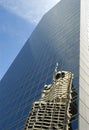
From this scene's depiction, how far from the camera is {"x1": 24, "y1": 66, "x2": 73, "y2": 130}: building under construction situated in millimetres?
29734

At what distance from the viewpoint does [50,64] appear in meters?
60.0

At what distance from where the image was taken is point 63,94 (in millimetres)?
33969

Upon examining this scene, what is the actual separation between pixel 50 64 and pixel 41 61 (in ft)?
27.0

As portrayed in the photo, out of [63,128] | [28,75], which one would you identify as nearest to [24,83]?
[28,75]

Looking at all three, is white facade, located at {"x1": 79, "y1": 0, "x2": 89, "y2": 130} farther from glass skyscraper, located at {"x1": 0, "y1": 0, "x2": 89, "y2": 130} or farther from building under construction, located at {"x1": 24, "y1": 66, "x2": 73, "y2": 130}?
building under construction, located at {"x1": 24, "y1": 66, "x2": 73, "y2": 130}

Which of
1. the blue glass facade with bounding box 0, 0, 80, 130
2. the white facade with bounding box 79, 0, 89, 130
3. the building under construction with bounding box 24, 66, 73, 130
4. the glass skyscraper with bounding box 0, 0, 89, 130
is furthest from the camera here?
the blue glass facade with bounding box 0, 0, 80, 130

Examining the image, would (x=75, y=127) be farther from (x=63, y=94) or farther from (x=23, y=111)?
(x=23, y=111)

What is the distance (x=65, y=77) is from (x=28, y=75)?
29.3 metres

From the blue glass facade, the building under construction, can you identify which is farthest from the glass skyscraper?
the building under construction

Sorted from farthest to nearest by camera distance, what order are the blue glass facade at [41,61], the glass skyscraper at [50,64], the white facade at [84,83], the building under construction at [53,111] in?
1. the blue glass facade at [41,61]
2. the glass skyscraper at [50,64]
3. the white facade at [84,83]
4. the building under construction at [53,111]

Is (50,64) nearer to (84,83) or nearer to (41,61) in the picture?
(41,61)

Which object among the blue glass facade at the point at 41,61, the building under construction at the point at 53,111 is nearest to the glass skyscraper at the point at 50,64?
the blue glass facade at the point at 41,61

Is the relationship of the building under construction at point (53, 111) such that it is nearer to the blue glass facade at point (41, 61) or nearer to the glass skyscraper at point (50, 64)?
the glass skyscraper at point (50, 64)

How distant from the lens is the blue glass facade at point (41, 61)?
52.4m
